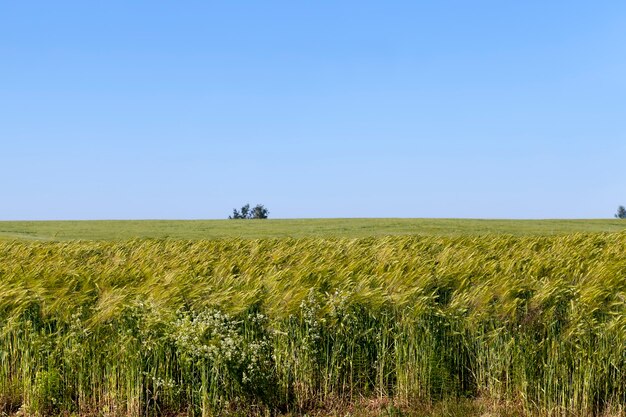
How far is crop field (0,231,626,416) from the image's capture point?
262 inches

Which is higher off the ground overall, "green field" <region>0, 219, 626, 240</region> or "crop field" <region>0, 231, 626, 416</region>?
"green field" <region>0, 219, 626, 240</region>

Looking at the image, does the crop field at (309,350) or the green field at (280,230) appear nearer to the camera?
the crop field at (309,350)

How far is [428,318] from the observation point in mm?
7102

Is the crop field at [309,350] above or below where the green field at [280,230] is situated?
below

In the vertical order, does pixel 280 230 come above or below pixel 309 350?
above

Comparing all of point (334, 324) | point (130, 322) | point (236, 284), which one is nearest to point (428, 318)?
point (334, 324)

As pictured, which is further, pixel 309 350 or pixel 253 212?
pixel 253 212

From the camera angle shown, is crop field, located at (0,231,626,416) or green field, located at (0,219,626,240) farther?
green field, located at (0,219,626,240)

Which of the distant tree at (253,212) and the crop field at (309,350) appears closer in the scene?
the crop field at (309,350)

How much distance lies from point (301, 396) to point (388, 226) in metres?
25.1

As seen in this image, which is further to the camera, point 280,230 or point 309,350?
point 280,230

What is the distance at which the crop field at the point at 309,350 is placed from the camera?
6.66 metres

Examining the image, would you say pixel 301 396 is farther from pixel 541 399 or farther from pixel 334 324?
pixel 541 399

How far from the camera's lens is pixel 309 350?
6887 millimetres
